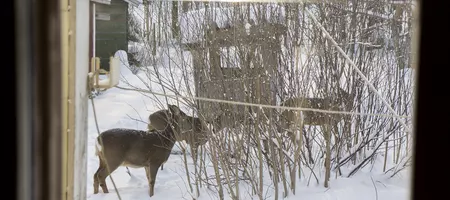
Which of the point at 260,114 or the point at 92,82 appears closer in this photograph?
the point at 92,82

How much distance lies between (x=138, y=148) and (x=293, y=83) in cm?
142

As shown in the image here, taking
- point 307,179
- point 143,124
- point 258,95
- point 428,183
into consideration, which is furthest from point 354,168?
point 428,183

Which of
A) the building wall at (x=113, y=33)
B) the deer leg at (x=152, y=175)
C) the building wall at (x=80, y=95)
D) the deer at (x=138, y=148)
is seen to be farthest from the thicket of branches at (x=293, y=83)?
the building wall at (x=80, y=95)

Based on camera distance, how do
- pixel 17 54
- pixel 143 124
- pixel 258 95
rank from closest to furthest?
pixel 17 54
pixel 258 95
pixel 143 124

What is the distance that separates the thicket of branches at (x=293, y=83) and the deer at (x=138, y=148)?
8.5 inches

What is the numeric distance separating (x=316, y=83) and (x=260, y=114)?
0.64m

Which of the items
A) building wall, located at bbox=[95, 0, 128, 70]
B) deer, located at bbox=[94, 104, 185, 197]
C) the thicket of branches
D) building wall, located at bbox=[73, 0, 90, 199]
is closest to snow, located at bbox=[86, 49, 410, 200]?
the thicket of branches

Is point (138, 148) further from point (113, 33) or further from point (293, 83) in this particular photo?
point (113, 33)

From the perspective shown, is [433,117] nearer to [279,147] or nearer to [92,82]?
[92,82]

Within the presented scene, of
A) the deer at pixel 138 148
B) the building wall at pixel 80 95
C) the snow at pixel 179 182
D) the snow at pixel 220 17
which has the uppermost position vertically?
the snow at pixel 220 17

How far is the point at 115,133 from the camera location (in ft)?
14.3

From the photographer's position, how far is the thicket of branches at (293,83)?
4.28 meters

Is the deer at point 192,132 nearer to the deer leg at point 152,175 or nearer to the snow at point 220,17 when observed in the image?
the deer leg at point 152,175

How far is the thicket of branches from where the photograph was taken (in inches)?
168
